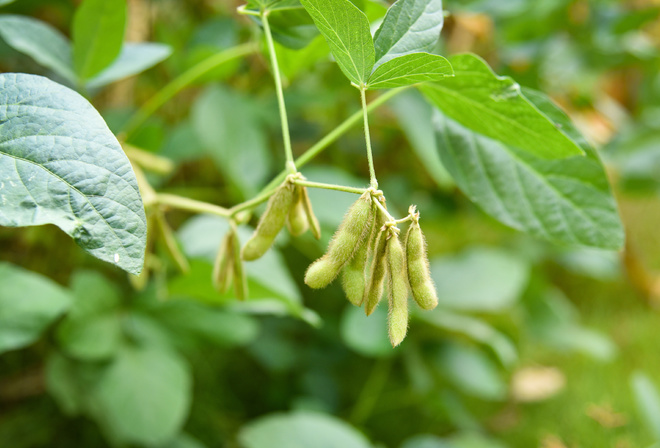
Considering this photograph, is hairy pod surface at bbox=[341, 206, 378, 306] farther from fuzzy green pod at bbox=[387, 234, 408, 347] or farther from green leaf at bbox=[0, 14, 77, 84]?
green leaf at bbox=[0, 14, 77, 84]

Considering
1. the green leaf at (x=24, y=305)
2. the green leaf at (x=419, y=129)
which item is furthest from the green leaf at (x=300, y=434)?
the green leaf at (x=419, y=129)

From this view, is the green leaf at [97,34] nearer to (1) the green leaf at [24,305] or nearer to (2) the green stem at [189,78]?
(2) the green stem at [189,78]

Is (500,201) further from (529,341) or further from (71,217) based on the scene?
(529,341)

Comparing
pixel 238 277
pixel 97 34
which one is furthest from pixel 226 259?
pixel 97 34

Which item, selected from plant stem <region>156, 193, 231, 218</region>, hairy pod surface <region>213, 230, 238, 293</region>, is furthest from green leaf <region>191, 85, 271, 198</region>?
hairy pod surface <region>213, 230, 238, 293</region>

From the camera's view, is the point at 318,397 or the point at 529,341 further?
the point at 529,341

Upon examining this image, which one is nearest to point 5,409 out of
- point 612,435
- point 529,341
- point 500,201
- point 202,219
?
point 202,219

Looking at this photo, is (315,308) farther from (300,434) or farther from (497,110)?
(497,110)
